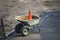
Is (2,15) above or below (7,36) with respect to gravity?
above

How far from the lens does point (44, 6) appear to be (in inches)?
185

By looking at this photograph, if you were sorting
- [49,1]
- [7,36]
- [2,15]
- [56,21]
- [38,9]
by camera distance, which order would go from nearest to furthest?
[56,21]
[7,36]
[2,15]
[38,9]
[49,1]

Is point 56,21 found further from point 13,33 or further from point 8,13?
point 8,13

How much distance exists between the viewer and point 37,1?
4.53m

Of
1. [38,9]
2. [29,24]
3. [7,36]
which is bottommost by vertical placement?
[7,36]

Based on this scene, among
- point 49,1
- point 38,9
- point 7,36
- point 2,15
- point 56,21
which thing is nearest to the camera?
point 56,21

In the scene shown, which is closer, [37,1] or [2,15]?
[2,15]

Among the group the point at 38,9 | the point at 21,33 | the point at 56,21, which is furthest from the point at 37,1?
the point at 56,21

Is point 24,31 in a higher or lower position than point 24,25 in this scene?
lower

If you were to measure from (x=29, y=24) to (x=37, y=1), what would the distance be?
105 centimetres

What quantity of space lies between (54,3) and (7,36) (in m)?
1.94

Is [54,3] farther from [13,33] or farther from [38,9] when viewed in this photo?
[13,33]

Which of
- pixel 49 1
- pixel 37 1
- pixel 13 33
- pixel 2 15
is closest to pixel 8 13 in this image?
pixel 2 15

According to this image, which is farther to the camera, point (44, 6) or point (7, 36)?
point (44, 6)
